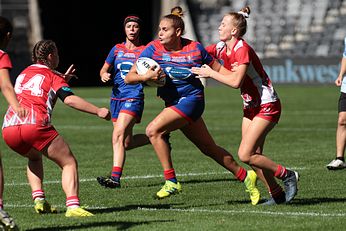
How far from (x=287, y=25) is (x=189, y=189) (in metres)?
31.7

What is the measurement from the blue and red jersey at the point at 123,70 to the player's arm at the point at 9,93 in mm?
4736

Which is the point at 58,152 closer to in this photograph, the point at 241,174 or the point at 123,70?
the point at 241,174

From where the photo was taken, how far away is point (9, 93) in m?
8.24

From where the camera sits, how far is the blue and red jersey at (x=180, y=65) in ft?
35.8

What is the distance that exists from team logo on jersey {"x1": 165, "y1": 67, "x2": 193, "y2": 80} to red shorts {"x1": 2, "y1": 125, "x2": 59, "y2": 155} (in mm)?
2106

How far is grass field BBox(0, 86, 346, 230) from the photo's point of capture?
9125 mm

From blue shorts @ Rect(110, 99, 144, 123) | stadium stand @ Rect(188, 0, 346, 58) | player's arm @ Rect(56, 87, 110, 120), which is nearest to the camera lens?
player's arm @ Rect(56, 87, 110, 120)

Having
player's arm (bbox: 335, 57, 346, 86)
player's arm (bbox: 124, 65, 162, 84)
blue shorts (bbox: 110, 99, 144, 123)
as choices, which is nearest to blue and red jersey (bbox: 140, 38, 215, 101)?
player's arm (bbox: 124, 65, 162, 84)

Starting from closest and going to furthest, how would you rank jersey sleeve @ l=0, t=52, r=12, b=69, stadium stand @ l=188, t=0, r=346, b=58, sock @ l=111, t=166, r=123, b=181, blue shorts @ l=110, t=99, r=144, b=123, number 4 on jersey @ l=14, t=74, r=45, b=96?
jersey sleeve @ l=0, t=52, r=12, b=69, number 4 on jersey @ l=14, t=74, r=45, b=96, sock @ l=111, t=166, r=123, b=181, blue shorts @ l=110, t=99, r=144, b=123, stadium stand @ l=188, t=0, r=346, b=58

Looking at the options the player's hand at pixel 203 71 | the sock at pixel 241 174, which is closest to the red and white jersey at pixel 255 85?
the player's hand at pixel 203 71

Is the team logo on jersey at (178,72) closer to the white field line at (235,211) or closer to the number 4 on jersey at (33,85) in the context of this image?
the white field line at (235,211)

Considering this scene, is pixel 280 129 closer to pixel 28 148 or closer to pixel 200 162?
pixel 200 162

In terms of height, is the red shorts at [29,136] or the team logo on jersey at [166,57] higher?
the team logo on jersey at [166,57]

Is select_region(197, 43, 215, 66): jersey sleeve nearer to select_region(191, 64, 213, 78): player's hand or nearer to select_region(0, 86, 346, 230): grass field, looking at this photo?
select_region(191, 64, 213, 78): player's hand
